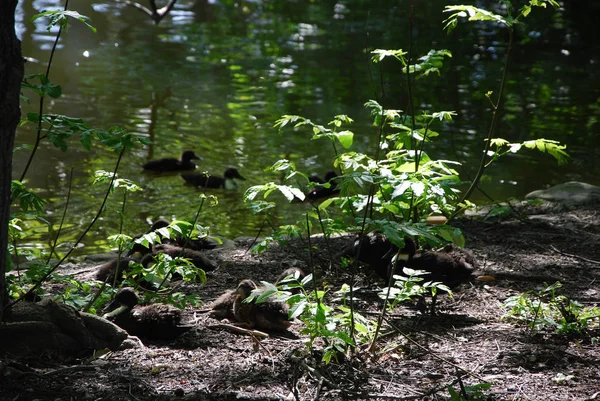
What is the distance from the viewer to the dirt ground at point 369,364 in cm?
370

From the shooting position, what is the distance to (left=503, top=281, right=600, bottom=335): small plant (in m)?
4.52

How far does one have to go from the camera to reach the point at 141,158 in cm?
1130

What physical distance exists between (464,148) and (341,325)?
807cm

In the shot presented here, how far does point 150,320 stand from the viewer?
4.52m

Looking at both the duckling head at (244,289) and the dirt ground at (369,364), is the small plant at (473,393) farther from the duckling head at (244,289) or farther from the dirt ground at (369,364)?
the duckling head at (244,289)

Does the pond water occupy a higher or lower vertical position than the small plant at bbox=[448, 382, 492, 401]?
lower

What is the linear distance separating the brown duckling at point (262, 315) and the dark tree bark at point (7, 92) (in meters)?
1.62

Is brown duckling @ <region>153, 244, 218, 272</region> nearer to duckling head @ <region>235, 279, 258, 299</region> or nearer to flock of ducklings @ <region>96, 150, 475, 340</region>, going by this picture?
flock of ducklings @ <region>96, 150, 475, 340</region>

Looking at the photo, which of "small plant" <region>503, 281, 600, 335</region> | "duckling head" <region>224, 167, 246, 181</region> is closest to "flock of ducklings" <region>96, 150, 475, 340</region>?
"small plant" <region>503, 281, 600, 335</region>

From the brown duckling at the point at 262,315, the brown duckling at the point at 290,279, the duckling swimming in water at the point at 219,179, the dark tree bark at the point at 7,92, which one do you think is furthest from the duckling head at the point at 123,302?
the duckling swimming in water at the point at 219,179

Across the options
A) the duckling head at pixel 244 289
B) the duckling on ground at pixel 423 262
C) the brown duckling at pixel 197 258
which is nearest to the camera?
the duckling head at pixel 244 289

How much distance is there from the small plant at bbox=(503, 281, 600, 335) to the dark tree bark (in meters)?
3.04

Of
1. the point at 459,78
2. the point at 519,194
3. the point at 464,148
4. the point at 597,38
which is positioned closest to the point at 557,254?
the point at 519,194

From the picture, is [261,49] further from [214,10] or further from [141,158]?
[141,158]
